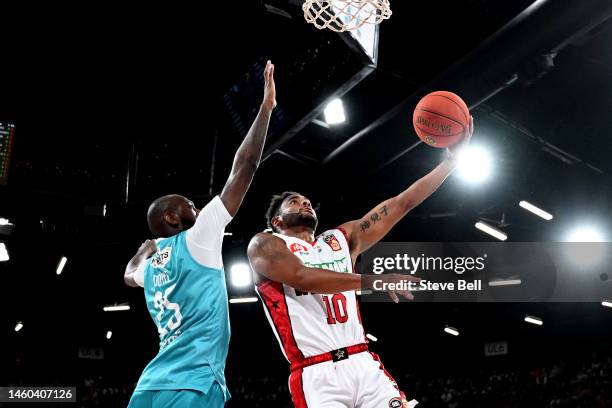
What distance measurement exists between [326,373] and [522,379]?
16190 millimetres

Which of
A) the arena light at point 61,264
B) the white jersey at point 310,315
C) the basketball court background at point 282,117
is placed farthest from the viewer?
the arena light at point 61,264

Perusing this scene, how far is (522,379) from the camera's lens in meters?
18.3

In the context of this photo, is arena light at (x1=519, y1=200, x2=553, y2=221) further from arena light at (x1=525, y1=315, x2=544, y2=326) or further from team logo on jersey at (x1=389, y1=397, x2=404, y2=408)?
arena light at (x1=525, y1=315, x2=544, y2=326)

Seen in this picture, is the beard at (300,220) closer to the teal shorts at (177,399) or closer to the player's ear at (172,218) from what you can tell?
the player's ear at (172,218)

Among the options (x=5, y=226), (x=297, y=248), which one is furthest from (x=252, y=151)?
(x=5, y=226)

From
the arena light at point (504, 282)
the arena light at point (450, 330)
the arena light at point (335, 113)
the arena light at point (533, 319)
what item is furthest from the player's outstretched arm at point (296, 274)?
the arena light at point (450, 330)

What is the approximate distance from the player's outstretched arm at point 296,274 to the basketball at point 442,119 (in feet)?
4.66

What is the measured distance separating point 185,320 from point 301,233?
112cm

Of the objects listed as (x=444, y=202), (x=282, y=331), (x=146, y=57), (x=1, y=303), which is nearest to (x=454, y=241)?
(x=444, y=202)

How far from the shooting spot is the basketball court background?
22.9ft

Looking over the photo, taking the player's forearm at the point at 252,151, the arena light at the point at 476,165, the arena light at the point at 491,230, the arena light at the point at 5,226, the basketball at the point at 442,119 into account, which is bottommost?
the player's forearm at the point at 252,151

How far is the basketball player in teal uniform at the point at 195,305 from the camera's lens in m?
3.09

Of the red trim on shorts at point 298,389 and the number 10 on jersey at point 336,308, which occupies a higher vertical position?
the number 10 on jersey at point 336,308

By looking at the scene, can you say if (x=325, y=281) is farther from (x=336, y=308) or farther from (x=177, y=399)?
(x=177, y=399)
